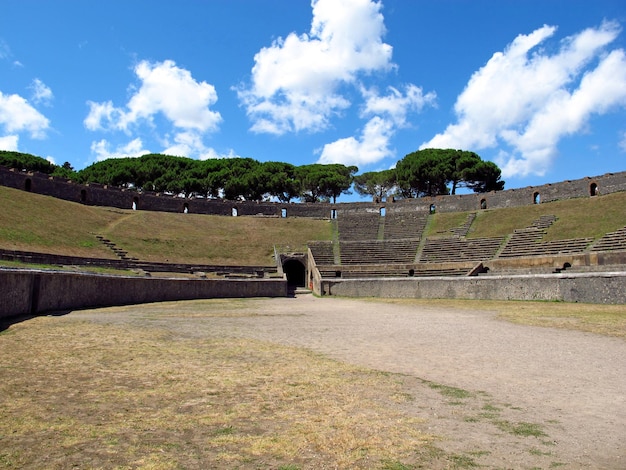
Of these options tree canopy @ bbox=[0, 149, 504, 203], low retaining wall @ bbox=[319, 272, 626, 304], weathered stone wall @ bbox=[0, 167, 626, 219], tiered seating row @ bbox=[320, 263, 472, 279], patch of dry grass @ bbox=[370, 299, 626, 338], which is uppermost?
tree canopy @ bbox=[0, 149, 504, 203]

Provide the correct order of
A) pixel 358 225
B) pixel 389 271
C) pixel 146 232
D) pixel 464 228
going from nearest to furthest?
1. pixel 389 271
2. pixel 146 232
3. pixel 464 228
4. pixel 358 225

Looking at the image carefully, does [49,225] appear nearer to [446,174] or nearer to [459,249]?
[459,249]

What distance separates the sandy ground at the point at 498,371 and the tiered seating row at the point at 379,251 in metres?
23.5

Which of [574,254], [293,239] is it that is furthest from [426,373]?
[293,239]

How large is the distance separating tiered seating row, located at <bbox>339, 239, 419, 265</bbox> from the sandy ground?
23.5m

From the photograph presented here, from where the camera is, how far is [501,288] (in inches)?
758

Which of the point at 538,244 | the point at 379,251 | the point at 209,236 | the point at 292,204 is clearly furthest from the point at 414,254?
the point at 292,204

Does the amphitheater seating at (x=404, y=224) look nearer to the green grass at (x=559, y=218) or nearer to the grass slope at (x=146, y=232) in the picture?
the green grass at (x=559, y=218)

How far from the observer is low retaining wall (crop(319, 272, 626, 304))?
15.4 m

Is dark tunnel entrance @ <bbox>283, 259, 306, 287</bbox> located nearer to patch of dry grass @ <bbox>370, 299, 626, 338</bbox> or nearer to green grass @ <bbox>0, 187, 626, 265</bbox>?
green grass @ <bbox>0, 187, 626, 265</bbox>

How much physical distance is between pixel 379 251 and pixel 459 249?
6.62m

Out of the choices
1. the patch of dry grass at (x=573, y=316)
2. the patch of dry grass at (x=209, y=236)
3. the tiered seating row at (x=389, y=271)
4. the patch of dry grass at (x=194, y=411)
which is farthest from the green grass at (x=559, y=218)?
the patch of dry grass at (x=194, y=411)

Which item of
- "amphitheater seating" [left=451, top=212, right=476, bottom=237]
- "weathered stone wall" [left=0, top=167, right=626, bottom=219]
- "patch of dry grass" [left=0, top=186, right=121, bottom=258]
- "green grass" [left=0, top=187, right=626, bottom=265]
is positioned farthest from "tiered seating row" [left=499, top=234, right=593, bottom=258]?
"patch of dry grass" [left=0, top=186, right=121, bottom=258]

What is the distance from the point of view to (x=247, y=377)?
548cm
